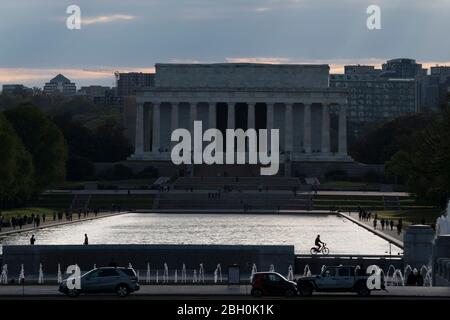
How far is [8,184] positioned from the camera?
331 ft

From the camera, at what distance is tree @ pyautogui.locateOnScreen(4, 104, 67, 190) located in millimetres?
121562

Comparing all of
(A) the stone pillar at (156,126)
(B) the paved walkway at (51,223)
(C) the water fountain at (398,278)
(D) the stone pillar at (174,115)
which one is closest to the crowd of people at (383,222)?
(B) the paved walkway at (51,223)

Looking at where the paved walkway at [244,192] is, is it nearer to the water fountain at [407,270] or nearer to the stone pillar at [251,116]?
the stone pillar at [251,116]

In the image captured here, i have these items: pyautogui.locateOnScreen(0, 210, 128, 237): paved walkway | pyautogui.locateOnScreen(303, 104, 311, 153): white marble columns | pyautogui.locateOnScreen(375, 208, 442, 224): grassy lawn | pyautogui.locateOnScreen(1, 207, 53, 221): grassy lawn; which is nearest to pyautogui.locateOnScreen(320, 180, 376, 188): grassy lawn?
pyautogui.locateOnScreen(303, 104, 311, 153): white marble columns

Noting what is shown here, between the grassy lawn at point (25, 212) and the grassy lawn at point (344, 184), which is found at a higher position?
the grassy lawn at point (344, 184)

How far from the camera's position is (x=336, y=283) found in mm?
39688

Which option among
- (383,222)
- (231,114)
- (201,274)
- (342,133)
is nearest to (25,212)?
(383,222)

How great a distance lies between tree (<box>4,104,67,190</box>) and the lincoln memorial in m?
31.0

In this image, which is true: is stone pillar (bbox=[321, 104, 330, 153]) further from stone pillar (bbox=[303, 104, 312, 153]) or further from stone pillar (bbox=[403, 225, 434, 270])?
stone pillar (bbox=[403, 225, 434, 270])

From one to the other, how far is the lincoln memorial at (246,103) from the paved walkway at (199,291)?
114m

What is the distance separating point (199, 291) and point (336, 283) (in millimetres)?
3953

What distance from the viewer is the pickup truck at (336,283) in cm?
3962
